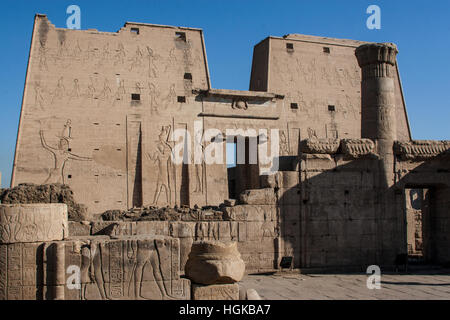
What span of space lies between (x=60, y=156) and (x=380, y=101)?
10.6 metres

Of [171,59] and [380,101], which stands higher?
[171,59]

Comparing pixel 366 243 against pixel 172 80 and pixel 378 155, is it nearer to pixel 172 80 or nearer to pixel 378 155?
pixel 378 155

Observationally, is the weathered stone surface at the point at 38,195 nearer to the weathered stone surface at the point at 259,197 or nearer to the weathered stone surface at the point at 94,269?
the weathered stone surface at the point at 259,197

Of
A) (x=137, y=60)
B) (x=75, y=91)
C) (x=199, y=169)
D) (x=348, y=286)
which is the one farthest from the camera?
(x=137, y=60)

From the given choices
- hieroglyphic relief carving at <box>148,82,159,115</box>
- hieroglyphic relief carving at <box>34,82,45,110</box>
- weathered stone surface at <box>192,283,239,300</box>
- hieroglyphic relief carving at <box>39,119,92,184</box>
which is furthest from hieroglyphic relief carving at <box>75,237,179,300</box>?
hieroglyphic relief carving at <box>148,82,159,115</box>

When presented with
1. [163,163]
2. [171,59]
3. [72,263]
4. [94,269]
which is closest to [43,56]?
[171,59]

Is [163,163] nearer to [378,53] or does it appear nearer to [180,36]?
[180,36]

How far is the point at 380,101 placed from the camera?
44.2 feet

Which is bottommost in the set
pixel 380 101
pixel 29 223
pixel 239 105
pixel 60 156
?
pixel 29 223

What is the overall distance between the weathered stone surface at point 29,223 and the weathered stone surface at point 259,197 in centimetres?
604

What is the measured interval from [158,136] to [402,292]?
11.1m

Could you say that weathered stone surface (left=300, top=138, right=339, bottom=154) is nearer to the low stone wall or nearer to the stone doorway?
the stone doorway

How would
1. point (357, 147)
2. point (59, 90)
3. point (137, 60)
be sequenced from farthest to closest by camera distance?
1. point (137, 60)
2. point (59, 90)
3. point (357, 147)

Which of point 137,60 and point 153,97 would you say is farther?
point 137,60
